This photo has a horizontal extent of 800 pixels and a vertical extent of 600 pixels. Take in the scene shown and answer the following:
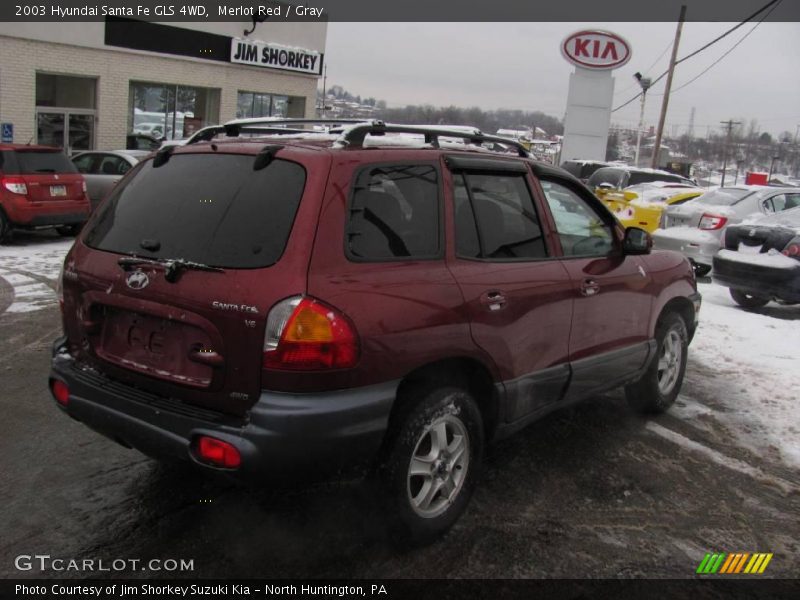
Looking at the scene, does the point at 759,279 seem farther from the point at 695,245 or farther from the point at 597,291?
the point at 597,291

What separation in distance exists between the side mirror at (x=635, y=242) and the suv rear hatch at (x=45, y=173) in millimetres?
10321

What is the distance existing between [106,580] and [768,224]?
383 inches

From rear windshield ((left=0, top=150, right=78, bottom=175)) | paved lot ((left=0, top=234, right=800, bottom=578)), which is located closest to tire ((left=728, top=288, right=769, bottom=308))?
paved lot ((left=0, top=234, right=800, bottom=578))

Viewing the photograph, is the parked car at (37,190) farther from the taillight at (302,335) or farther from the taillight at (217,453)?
the taillight at (302,335)

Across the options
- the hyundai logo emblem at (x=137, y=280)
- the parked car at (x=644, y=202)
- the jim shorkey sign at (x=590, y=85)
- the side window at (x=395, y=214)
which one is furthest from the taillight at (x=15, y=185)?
→ the jim shorkey sign at (x=590, y=85)

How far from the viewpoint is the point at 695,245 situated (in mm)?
11805

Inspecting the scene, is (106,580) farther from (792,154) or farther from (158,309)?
(792,154)

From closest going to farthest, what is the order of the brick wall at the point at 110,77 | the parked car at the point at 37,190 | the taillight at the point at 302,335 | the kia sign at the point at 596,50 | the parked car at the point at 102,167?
the taillight at the point at 302,335 → the parked car at the point at 37,190 → the parked car at the point at 102,167 → the brick wall at the point at 110,77 → the kia sign at the point at 596,50

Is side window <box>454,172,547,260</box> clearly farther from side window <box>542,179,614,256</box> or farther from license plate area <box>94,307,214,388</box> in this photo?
license plate area <box>94,307,214,388</box>

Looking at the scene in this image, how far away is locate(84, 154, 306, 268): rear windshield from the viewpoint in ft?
10.2

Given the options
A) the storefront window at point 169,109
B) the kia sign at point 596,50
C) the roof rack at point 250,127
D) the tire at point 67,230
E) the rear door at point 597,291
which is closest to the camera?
the roof rack at point 250,127

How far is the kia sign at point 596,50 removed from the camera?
2936 centimetres

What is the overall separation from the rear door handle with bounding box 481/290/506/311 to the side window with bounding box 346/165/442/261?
0.33 meters

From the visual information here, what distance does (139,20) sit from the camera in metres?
19.4
